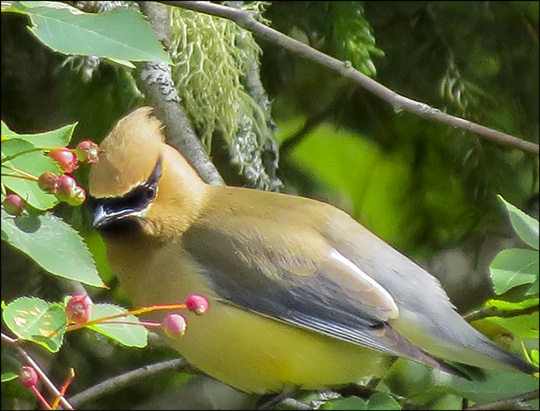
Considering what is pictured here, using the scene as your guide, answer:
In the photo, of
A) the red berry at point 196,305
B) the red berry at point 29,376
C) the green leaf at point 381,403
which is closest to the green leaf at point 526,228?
→ the green leaf at point 381,403

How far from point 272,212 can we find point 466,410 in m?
0.89

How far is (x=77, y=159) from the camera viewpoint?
1.56 meters

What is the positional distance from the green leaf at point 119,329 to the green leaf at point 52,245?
116 mm

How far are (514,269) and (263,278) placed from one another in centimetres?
115

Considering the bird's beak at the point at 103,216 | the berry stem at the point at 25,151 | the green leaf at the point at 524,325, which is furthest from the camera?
the bird's beak at the point at 103,216

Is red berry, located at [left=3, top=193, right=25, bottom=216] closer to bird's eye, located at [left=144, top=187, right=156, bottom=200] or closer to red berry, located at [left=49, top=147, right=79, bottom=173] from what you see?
red berry, located at [left=49, top=147, right=79, bottom=173]

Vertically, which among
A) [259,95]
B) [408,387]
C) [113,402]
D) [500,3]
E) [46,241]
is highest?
[46,241]

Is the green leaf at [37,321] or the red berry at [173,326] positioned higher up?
the green leaf at [37,321]

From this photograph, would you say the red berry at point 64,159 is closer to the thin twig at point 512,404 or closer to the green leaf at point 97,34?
the green leaf at point 97,34

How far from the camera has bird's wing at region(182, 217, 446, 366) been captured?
8.70 ft

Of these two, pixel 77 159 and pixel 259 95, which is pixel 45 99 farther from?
pixel 77 159

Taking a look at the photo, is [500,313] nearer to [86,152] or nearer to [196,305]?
[196,305]

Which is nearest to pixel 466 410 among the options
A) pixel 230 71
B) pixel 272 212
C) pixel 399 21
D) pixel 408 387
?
pixel 408 387

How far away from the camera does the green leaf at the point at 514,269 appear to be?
1612 mm
